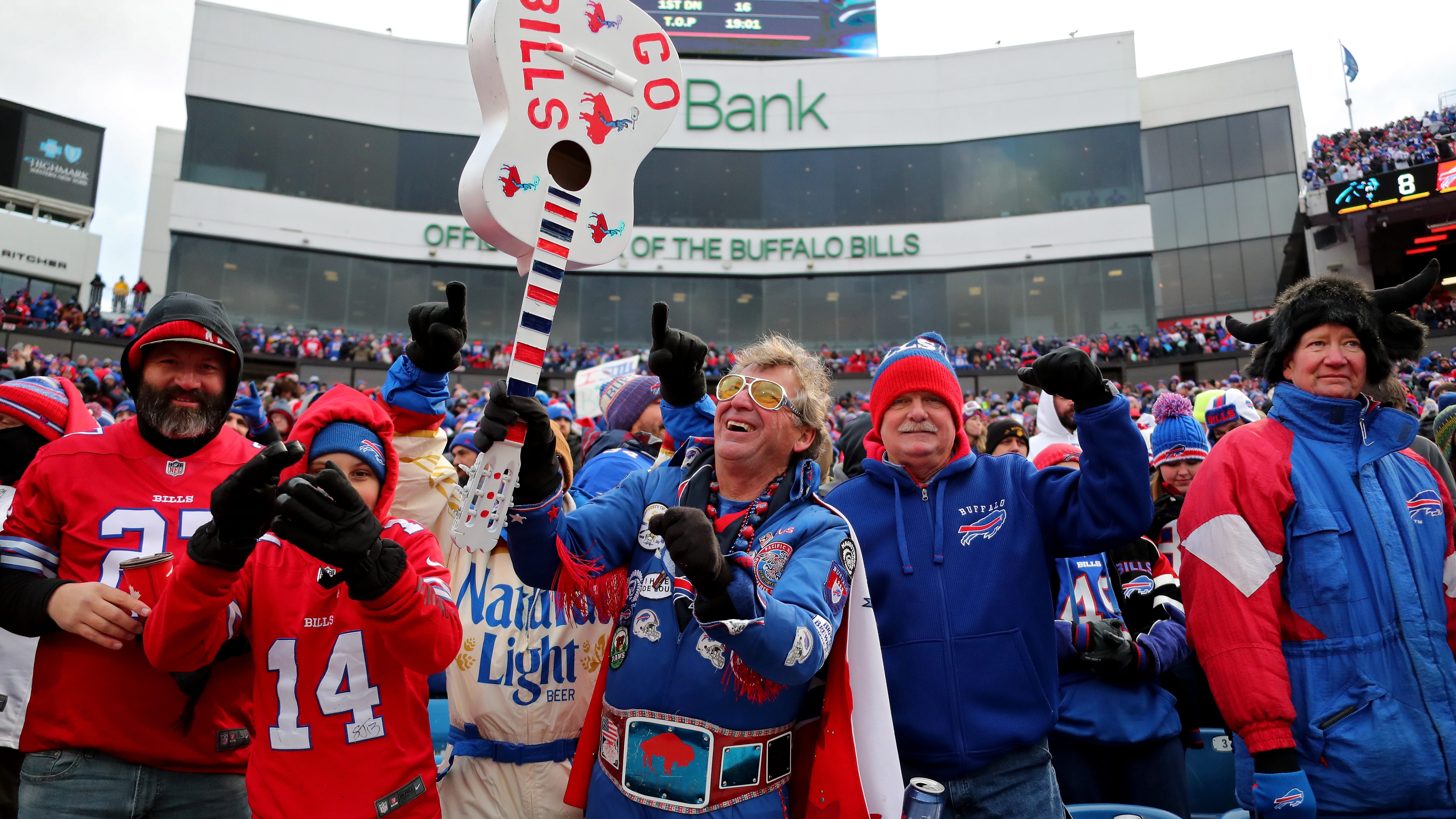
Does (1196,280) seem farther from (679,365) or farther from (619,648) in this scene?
(619,648)

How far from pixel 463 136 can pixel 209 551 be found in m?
30.8

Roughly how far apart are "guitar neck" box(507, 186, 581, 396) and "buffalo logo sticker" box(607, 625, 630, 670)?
73cm

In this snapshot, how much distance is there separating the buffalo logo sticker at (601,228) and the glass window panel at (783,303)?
93.8ft

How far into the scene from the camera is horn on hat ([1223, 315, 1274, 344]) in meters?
2.78

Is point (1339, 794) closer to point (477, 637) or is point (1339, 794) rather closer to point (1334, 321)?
point (1334, 321)

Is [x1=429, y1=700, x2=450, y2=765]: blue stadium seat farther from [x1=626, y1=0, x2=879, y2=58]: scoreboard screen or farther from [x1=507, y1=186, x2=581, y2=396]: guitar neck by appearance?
[x1=626, y1=0, x2=879, y2=58]: scoreboard screen

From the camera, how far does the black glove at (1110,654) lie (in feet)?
9.32

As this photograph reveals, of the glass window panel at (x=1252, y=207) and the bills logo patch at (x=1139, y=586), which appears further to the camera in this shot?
the glass window panel at (x=1252, y=207)

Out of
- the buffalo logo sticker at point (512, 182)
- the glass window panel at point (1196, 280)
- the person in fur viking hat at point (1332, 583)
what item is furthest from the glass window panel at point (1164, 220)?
the buffalo logo sticker at point (512, 182)

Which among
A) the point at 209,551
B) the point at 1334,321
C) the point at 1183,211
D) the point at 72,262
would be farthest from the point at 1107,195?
the point at 72,262

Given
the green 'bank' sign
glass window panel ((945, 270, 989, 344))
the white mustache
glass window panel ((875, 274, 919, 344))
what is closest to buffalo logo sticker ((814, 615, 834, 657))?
the white mustache

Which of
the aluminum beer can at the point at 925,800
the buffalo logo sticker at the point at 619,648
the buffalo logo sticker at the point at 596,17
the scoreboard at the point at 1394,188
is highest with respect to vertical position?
the scoreboard at the point at 1394,188

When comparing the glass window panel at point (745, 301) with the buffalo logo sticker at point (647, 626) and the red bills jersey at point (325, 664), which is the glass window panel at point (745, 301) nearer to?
the red bills jersey at point (325, 664)

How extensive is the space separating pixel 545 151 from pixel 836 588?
1320mm
